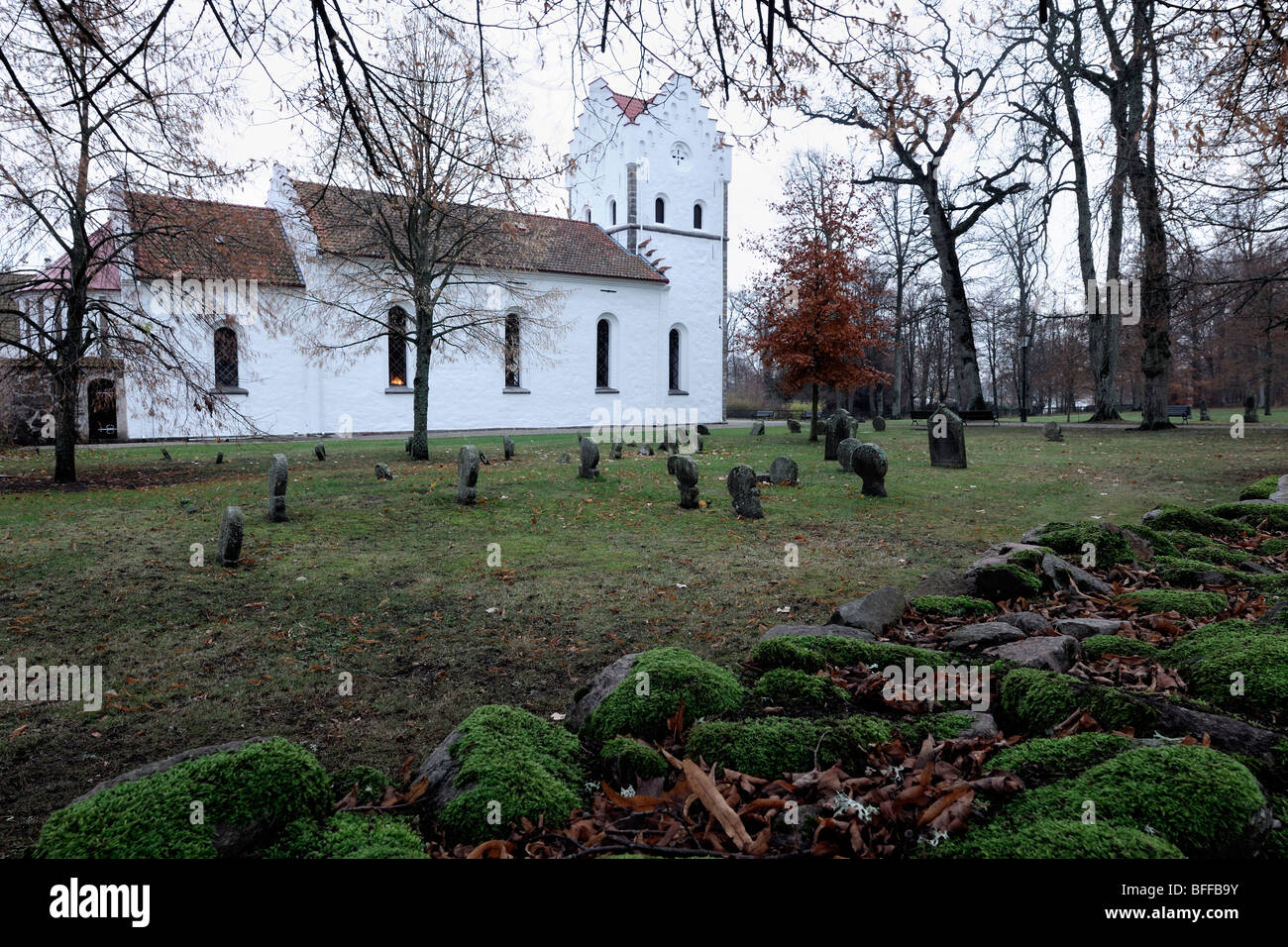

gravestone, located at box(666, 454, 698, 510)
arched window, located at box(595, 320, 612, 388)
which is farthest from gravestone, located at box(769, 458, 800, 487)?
arched window, located at box(595, 320, 612, 388)

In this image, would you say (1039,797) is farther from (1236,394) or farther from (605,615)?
(1236,394)

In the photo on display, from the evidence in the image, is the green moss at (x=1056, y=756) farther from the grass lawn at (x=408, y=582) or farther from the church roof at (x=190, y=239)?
the church roof at (x=190, y=239)

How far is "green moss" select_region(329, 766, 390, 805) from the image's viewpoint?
3.05m

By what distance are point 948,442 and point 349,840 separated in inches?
611

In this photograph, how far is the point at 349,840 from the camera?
259cm

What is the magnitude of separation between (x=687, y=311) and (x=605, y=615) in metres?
35.3

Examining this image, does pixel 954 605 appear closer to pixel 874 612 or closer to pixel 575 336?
pixel 874 612

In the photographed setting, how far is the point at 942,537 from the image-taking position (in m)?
9.56

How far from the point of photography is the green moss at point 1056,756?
8.99 feet

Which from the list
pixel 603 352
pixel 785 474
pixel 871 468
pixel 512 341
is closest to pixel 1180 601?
pixel 871 468

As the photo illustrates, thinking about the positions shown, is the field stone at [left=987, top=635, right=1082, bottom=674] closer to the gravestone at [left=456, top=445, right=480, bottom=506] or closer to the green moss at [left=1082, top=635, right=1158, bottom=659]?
the green moss at [left=1082, top=635, right=1158, bottom=659]

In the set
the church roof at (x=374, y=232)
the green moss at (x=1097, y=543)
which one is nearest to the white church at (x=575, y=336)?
the church roof at (x=374, y=232)

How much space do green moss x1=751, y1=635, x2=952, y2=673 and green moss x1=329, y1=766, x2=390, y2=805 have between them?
2.13 m
